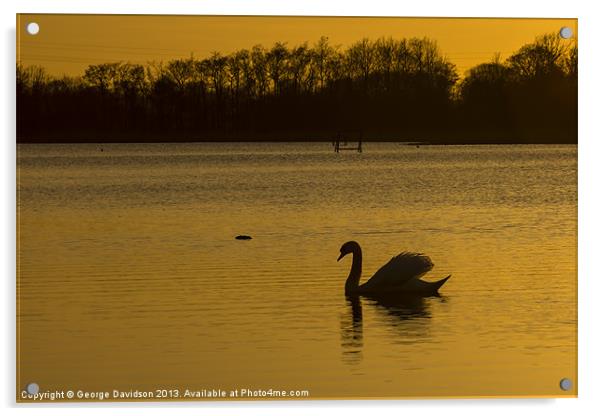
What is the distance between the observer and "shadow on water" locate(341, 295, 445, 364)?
11.2 metres

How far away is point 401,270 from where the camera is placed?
11.5 meters

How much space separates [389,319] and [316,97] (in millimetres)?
1240

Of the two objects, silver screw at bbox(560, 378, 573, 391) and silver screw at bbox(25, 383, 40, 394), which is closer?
silver screw at bbox(25, 383, 40, 394)

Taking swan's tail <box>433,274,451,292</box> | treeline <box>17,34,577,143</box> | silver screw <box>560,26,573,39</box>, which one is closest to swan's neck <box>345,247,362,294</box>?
swan's tail <box>433,274,451,292</box>

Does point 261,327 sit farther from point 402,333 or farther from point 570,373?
point 570,373

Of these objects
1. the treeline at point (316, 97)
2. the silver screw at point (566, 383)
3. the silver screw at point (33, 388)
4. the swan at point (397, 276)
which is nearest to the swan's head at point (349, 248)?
the swan at point (397, 276)

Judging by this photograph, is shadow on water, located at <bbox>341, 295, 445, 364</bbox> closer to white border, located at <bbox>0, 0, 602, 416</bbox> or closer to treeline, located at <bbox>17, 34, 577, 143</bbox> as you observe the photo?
white border, located at <bbox>0, 0, 602, 416</bbox>

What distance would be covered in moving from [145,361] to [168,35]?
1660 mm

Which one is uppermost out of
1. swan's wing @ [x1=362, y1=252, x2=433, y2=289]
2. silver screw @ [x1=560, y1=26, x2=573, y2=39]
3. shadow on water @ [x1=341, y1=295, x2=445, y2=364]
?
silver screw @ [x1=560, y1=26, x2=573, y2=39]

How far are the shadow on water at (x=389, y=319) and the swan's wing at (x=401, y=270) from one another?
91 millimetres

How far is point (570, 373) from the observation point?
11141 mm

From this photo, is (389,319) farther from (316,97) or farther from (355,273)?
(316,97)

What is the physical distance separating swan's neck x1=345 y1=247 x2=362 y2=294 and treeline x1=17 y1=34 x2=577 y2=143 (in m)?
0.63
